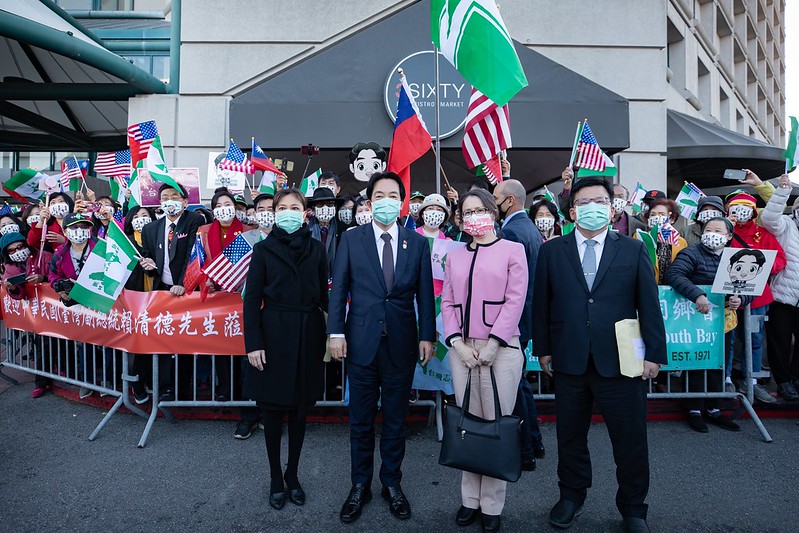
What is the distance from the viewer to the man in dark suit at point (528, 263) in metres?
3.86

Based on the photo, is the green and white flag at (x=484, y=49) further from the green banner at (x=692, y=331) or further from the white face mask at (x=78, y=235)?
the white face mask at (x=78, y=235)

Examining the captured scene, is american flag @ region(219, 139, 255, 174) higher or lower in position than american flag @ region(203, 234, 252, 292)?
higher

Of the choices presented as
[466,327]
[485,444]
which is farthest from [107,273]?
[485,444]

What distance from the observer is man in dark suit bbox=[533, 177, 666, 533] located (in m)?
3.17

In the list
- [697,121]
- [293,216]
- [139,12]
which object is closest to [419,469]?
[293,216]

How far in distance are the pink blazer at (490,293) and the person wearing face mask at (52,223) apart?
5.39 meters

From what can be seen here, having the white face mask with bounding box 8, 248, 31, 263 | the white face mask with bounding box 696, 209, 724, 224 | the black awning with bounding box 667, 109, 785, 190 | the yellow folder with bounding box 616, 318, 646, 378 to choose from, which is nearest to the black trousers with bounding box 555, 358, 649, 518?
the yellow folder with bounding box 616, 318, 646, 378

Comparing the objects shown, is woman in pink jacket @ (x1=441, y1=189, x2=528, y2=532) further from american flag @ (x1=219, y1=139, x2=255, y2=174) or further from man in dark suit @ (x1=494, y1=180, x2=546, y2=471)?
american flag @ (x1=219, y1=139, x2=255, y2=174)

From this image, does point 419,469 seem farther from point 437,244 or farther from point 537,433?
point 437,244

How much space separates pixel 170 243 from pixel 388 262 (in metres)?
3.21

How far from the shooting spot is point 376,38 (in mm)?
10258

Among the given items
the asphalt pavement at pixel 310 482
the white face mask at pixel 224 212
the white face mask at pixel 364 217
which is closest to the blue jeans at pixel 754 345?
the asphalt pavement at pixel 310 482

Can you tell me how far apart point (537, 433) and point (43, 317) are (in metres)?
5.65

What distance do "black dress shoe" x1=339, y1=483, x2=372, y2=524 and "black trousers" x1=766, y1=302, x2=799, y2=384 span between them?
4934 mm
